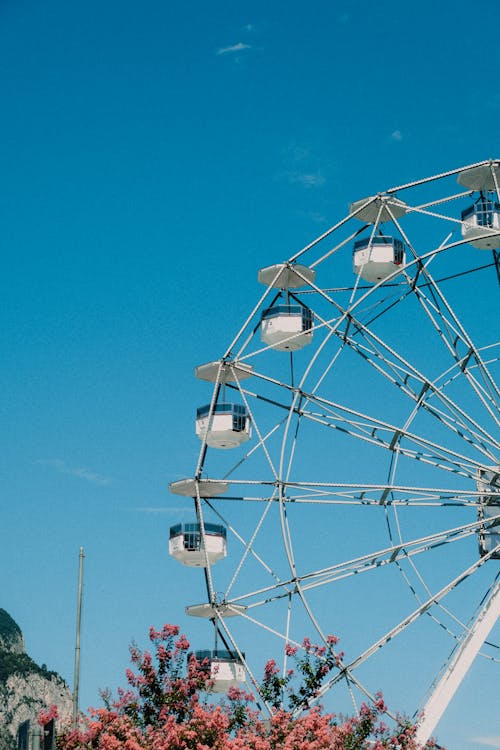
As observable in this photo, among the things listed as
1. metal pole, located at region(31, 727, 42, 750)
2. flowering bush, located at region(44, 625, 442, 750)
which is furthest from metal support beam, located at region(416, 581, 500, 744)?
metal pole, located at region(31, 727, 42, 750)

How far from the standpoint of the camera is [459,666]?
3441 centimetres

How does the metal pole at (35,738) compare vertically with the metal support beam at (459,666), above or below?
below

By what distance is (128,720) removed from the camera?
31422mm

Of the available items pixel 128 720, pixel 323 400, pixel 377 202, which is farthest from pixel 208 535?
pixel 377 202

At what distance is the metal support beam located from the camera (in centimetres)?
3356

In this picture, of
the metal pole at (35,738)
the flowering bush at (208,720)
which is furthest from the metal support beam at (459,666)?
the metal pole at (35,738)

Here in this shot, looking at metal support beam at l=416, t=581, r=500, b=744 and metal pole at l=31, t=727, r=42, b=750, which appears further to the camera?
metal support beam at l=416, t=581, r=500, b=744

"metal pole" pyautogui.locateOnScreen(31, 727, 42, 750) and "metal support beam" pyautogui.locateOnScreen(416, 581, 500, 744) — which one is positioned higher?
"metal support beam" pyautogui.locateOnScreen(416, 581, 500, 744)

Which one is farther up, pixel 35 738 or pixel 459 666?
pixel 459 666

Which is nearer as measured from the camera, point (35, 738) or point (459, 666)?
point (35, 738)

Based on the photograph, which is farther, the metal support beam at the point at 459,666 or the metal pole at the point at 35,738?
the metal support beam at the point at 459,666

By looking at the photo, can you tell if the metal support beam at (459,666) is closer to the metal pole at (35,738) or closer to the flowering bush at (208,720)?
the flowering bush at (208,720)

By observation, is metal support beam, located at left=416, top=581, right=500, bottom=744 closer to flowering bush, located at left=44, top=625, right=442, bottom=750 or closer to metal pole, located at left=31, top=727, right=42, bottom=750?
flowering bush, located at left=44, top=625, right=442, bottom=750

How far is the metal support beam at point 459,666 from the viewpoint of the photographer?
33.6 metres
